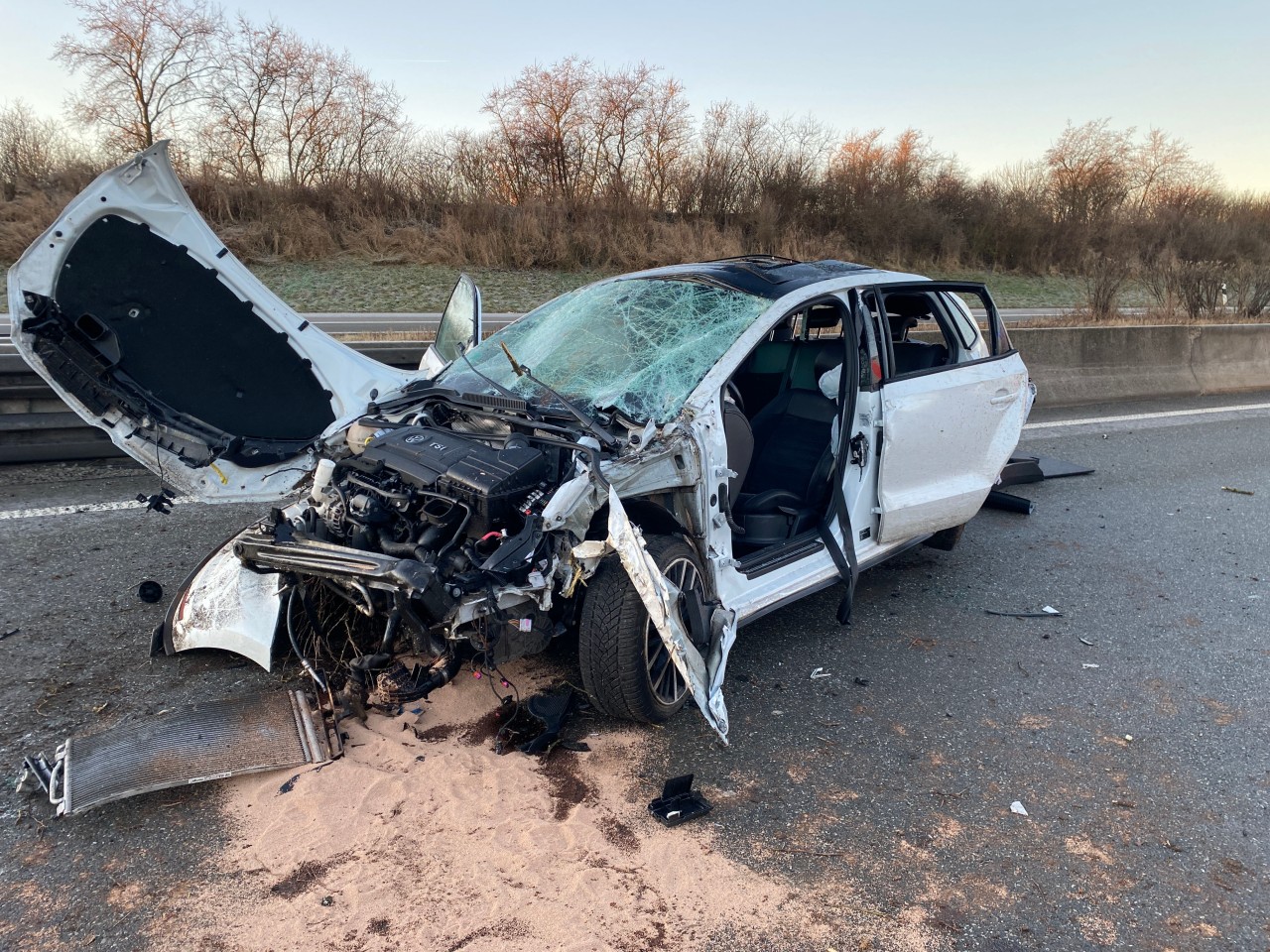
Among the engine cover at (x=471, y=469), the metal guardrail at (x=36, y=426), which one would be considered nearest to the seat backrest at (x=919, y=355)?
the engine cover at (x=471, y=469)

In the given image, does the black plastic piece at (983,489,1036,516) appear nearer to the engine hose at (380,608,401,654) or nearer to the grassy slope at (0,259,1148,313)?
the engine hose at (380,608,401,654)

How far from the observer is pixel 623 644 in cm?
288

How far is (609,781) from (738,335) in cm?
185

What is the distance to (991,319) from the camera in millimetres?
4809

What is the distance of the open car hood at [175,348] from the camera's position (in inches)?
136

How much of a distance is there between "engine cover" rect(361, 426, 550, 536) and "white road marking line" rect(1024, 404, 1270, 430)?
6996 mm

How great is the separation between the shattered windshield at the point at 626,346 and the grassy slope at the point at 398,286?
13027 millimetres

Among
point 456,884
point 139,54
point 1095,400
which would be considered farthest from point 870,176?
point 456,884

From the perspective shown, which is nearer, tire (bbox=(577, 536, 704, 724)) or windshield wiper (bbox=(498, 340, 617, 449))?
tire (bbox=(577, 536, 704, 724))

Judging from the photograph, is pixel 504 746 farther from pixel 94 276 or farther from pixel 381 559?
pixel 94 276

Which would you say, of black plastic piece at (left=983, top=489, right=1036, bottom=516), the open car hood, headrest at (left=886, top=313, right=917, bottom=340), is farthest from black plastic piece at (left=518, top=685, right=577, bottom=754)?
black plastic piece at (left=983, top=489, right=1036, bottom=516)

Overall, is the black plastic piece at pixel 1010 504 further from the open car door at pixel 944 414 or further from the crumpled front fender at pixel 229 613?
the crumpled front fender at pixel 229 613

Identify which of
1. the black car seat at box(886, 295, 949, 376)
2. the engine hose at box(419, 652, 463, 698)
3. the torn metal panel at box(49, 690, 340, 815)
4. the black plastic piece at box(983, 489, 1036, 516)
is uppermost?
the black car seat at box(886, 295, 949, 376)

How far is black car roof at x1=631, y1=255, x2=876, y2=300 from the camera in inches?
151
